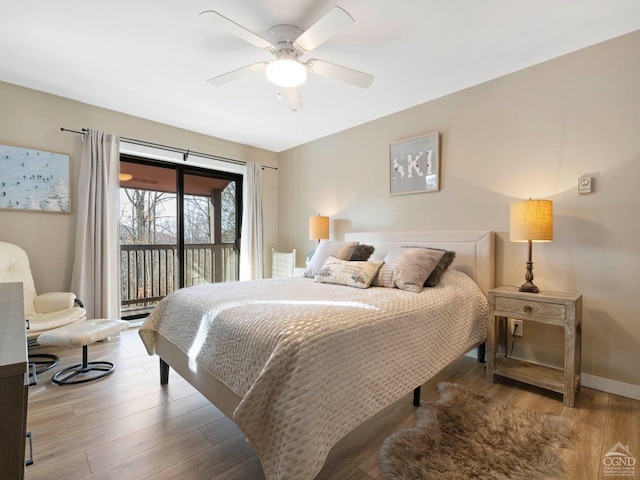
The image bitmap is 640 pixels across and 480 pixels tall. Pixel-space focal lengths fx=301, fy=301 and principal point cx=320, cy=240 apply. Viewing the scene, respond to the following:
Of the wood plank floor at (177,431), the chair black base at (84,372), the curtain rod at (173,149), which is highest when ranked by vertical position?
the curtain rod at (173,149)

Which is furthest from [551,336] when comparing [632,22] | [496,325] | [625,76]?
[632,22]

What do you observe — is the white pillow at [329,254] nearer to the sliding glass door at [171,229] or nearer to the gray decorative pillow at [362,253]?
the gray decorative pillow at [362,253]

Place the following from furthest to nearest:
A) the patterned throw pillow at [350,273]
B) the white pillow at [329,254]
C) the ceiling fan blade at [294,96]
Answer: the white pillow at [329,254] → the patterned throw pillow at [350,273] → the ceiling fan blade at [294,96]

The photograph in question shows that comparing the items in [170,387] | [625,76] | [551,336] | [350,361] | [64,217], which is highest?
[625,76]

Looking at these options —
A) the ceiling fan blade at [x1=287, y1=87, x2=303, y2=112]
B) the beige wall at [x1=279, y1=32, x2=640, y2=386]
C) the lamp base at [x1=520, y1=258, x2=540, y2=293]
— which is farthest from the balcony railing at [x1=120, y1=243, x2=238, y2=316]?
the lamp base at [x1=520, y1=258, x2=540, y2=293]

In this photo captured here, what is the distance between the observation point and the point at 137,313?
400 cm

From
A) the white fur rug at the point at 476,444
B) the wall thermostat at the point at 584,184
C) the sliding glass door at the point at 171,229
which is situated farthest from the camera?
the sliding glass door at the point at 171,229

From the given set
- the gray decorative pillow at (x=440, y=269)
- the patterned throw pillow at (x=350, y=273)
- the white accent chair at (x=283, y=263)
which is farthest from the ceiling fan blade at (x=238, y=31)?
the white accent chair at (x=283, y=263)

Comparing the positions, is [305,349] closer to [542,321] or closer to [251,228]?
[542,321]

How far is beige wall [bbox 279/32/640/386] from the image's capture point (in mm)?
2072

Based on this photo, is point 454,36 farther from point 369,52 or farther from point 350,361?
point 350,361

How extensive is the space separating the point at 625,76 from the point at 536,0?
0.93m

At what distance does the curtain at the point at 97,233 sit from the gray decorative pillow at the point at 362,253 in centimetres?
257

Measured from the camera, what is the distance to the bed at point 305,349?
111cm
